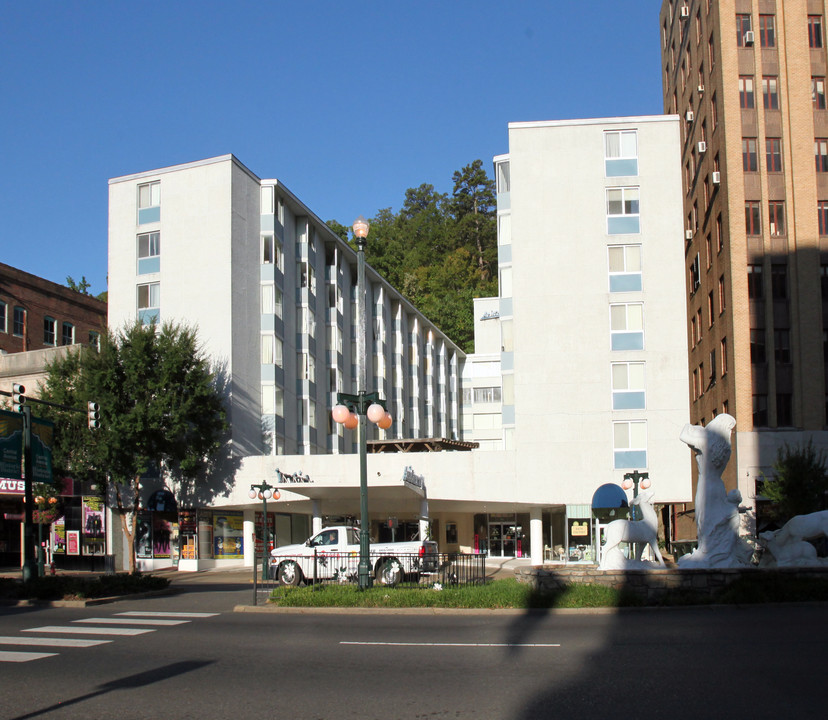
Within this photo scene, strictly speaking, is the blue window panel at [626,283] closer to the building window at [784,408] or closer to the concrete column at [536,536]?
the building window at [784,408]

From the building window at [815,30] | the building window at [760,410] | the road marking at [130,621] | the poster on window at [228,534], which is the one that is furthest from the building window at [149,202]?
the road marking at [130,621]

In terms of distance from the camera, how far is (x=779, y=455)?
1544 inches

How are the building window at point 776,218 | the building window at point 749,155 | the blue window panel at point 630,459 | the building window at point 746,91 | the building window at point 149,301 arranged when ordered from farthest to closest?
the building window at point 149,301 → the building window at point 746,91 → the building window at point 749,155 → the building window at point 776,218 → the blue window panel at point 630,459

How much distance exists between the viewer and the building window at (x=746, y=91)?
4466 cm

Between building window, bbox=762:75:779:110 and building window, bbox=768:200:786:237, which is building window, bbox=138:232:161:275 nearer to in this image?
building window, bbox=768:200:786:237

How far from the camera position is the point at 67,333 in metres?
59.4

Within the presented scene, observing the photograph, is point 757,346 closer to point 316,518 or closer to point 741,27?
point 741,27

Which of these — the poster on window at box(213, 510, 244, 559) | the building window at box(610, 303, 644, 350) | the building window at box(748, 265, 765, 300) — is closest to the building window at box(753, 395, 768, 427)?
the building window at box(748, 265, 765, 300)

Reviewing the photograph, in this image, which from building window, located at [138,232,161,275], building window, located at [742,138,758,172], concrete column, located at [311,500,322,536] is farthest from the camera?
building window, located at [138,232,161,275]

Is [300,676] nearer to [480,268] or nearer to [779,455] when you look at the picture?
A: [779,455]

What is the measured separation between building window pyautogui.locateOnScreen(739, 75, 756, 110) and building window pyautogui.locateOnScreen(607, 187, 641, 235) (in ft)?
22.5

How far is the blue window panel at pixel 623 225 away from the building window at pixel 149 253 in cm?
2299

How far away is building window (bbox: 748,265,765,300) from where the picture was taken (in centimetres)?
4309

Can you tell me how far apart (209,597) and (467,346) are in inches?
2587
